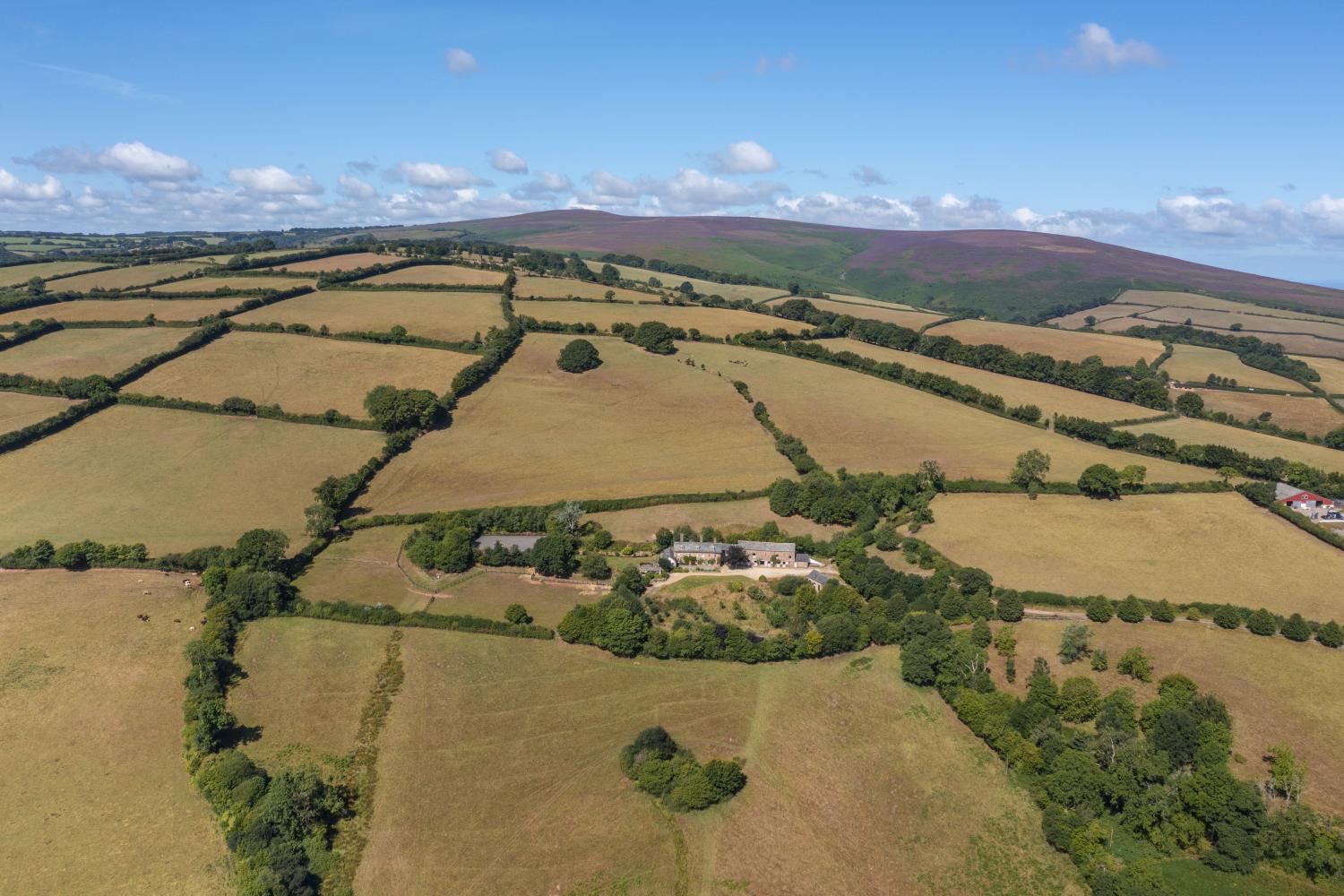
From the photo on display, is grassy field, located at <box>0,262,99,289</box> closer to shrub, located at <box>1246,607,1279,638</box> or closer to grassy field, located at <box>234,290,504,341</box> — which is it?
grassy field, located at <box>234,290,504,341</box>

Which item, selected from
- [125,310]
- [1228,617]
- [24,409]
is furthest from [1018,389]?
[125,310]

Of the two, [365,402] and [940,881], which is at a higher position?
[365,402]

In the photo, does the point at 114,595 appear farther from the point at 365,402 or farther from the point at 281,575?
the point at 365,402

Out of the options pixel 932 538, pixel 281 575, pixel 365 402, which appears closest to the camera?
pixel 281 575

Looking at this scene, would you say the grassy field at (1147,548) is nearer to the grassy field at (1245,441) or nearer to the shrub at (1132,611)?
the shrub at (1132,611)

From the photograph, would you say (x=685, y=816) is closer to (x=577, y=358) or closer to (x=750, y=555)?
(x=750, y=555)

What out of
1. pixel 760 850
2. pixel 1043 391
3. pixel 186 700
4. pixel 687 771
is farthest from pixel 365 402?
pixel 1043 391

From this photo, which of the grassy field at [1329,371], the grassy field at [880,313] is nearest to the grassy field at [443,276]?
the grassy field at [880,313]
